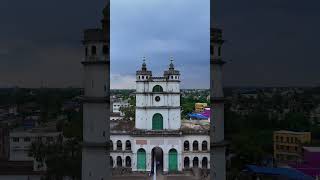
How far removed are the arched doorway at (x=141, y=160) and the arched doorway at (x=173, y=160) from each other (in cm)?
14

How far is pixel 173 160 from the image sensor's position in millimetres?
2600

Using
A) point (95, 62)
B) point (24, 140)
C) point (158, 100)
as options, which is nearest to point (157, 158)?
point (158, 100)

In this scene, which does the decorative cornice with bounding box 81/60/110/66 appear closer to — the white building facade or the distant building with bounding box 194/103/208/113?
the white building facade

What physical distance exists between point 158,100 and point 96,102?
451mm

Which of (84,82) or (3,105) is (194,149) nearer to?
(84,82)

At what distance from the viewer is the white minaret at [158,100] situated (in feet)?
8.25

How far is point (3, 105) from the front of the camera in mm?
3205

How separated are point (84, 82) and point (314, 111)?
2.01m

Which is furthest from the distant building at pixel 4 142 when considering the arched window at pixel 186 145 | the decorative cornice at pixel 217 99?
the decorative cornice at pixel 217 99

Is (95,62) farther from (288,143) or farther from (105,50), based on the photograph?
(288,143)

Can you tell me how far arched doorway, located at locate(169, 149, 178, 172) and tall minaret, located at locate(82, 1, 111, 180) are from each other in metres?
0.39

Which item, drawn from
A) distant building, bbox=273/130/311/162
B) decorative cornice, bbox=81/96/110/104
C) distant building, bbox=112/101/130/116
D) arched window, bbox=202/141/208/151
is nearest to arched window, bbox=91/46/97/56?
decorative cornice, bbox=81/96/110/104

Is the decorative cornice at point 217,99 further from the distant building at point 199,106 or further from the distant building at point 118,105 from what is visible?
the distant building at point 118,105

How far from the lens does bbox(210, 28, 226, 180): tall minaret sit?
273 cm
